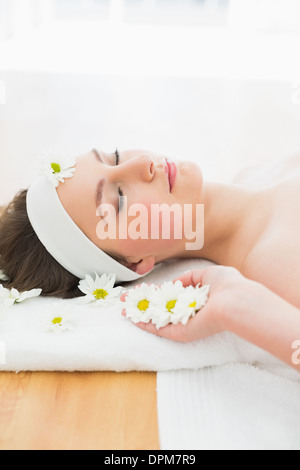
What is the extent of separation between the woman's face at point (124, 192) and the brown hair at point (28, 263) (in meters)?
0.17

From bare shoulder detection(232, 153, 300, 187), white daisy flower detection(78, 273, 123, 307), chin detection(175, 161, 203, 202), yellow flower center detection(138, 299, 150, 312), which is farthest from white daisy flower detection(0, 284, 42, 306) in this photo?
bare shoulder detection(232, 153, 300, 187)

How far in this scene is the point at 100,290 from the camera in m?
1.75

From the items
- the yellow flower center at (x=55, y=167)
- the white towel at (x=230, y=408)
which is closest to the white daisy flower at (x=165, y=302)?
the white towel at (x=230, y=408)

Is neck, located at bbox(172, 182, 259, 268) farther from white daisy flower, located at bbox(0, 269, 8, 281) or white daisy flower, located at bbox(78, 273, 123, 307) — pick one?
white daisy flower, located at bbox(0, 269, 8, 281)

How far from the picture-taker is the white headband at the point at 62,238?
172cm

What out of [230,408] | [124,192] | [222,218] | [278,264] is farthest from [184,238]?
[230,408]

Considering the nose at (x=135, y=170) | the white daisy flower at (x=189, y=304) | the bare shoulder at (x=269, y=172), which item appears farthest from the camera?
the bare shoulder at (x=269, y=172)

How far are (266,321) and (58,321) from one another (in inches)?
24.1

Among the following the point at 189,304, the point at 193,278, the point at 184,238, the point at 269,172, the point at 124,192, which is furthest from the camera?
the point at 269,172

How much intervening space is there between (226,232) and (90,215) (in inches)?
18.1

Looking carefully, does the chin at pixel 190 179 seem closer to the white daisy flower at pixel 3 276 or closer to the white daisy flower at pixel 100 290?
the white daisy flower at pixel 100 290

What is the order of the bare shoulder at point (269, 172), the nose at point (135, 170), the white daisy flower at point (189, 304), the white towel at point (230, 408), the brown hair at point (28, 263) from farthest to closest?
the bare shoulder at point (269, 172) < the brown hair at point (28, 263) < the nose at point (135, 170) < the white daisy flower at point (189, 304) < the white towel at point (230, 408)

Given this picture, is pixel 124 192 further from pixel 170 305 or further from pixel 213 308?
pixel 213 308

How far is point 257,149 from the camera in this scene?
2.56 m
